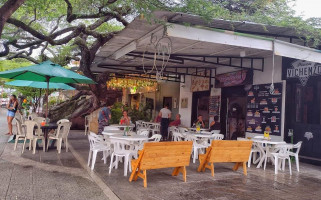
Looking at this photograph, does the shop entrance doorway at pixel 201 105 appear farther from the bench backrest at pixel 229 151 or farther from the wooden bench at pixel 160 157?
the wooden bench at pixel 160 157

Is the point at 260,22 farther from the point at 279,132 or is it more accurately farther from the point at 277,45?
the point at 279,132

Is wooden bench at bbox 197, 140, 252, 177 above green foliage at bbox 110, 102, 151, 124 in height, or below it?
below

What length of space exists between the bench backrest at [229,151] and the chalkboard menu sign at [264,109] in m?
3.04

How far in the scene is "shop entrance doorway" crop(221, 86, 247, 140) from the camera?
11.0 meters

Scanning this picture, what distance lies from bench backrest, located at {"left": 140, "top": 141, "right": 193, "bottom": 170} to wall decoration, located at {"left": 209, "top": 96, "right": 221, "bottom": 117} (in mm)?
6347

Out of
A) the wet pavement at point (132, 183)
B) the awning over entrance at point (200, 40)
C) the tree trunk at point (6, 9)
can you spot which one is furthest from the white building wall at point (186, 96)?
the tree trunk at point (6, 9)

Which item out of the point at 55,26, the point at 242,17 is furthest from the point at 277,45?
the point at 55,26

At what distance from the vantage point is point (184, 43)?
7.04 metres

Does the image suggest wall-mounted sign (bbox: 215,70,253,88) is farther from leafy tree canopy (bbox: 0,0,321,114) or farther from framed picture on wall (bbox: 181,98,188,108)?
framed picture on wall (bbox: 181,98,188,108)

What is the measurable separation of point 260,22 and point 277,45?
1225 millimetres

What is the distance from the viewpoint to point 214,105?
11.9 metres

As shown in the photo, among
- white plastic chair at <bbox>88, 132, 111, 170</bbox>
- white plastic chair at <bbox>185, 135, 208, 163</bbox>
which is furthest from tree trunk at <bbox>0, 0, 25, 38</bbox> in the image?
white plastic chair at <bbox>185, 135, 208, 163</bbox>

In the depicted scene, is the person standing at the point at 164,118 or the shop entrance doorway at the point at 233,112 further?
the person standing at the point at 164,118

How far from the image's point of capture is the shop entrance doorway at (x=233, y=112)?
11.0 meters
